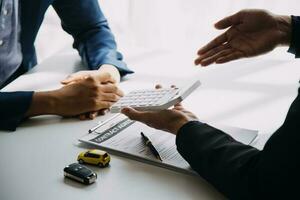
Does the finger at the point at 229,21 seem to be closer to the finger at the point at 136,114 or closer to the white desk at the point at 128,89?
the white desk at the point at 128,89

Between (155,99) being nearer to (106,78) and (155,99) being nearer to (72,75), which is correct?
(106,78)

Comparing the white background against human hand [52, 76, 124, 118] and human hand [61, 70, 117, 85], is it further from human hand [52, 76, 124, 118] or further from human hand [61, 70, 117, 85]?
A: human hand [52, 76, 124, 118]

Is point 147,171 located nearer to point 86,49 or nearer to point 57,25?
point 86,49

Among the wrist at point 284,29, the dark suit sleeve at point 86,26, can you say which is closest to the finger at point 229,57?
the wrist at point 284,29

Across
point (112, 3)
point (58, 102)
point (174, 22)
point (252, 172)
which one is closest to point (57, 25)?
point (112, 3)

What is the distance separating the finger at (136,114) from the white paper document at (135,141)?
0.05m

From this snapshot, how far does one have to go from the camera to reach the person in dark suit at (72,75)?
1.07 meters

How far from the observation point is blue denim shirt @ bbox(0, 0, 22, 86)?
134cm

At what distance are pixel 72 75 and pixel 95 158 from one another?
464 mm

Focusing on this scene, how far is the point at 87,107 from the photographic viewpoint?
3.52 feet

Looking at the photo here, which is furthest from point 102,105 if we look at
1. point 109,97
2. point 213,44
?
point 213,44

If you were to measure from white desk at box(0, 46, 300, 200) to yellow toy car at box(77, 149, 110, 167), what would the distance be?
0.05ft

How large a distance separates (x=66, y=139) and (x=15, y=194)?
0.70ft

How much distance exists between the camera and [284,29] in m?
1.17
